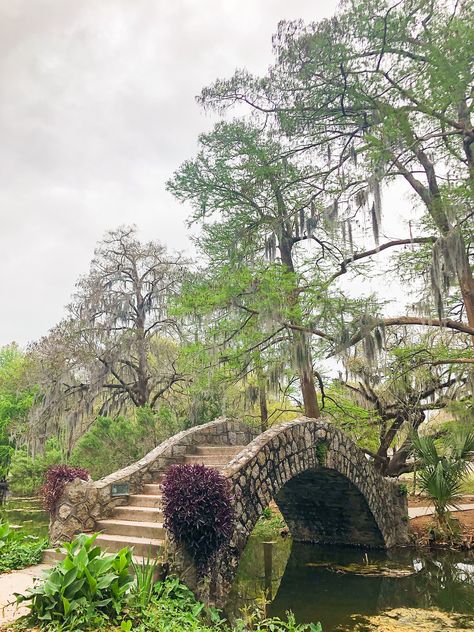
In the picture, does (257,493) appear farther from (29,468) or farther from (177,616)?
(29,468)

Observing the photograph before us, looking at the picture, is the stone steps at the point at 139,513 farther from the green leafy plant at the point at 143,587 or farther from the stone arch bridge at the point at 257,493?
the green leafy plant at the point at 143,587

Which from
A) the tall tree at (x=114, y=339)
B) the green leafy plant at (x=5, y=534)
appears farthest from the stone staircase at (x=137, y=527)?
the tall tree at (x=114, y=339)

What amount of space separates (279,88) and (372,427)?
25.4 feet

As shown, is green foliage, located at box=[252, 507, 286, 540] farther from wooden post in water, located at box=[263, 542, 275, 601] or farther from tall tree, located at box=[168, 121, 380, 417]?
tall tree, located at box=[168, 121, 380, 417]

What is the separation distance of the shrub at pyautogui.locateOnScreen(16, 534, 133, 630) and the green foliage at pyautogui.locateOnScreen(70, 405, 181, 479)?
801 cm

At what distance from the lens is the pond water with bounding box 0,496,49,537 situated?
10.7 m

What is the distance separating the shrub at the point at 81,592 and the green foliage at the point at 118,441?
315 inches

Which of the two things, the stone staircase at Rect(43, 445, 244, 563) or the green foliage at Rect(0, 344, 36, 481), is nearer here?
the stone staircase at Rect(43, 445, 244, 563)

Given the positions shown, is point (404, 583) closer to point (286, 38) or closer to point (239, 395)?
point (239, 395)

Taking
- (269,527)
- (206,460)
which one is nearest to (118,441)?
(269,527)

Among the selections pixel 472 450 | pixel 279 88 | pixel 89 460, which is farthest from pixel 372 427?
pixel 279 88

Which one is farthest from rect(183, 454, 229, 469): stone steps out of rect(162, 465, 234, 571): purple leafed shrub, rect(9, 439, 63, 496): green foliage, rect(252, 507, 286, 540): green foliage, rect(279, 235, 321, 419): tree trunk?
rect(9, 439, 63, 496): green foliage

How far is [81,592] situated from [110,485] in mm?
3052

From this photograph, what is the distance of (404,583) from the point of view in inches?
298
